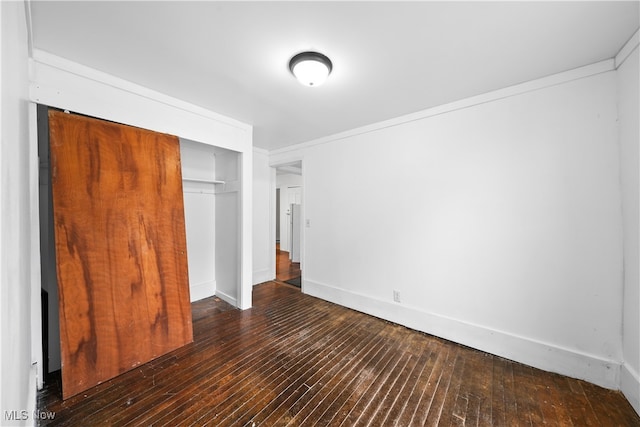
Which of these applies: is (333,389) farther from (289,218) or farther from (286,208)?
(286,208)

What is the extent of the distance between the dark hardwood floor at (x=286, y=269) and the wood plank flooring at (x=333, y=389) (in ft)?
7.16

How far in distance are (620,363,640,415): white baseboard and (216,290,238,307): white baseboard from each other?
3.80m

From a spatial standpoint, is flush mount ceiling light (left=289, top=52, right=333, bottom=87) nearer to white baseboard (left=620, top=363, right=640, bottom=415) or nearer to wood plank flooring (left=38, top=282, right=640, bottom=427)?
wood plank flooring (left=38, top=282, right=640, bottom=427)

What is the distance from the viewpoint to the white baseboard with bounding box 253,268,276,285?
4.35 metres

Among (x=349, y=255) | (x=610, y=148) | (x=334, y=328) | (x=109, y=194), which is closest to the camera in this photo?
(x=610, y=148)

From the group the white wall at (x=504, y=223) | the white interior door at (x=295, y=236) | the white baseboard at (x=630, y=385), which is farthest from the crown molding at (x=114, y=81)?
the white baseboard at (x=630, y=385)

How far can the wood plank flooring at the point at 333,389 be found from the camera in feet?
5.28

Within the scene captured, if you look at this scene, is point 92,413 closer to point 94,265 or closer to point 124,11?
point 94,265

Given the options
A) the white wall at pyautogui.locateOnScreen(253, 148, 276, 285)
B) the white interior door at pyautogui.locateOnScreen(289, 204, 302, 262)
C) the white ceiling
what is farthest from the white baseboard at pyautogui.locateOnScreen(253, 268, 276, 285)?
the white ceiling

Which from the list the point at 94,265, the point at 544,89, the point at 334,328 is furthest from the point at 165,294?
the point at 544,89

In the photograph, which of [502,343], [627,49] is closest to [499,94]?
[627,49]

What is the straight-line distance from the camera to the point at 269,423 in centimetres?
156

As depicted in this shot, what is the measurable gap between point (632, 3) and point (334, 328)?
342 cm

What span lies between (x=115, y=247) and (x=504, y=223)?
11.9 ft
